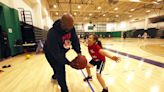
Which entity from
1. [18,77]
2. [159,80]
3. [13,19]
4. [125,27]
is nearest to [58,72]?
[18,77]

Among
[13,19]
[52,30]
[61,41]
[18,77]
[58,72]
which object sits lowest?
[18,77]

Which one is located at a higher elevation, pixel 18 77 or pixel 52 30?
pixel 52 30

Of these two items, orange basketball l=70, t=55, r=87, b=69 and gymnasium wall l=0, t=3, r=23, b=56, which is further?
gymnasium wall l=0, t=3, r=23, b=56

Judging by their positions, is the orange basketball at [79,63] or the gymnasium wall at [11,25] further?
the gymnasium wall at [11,25]

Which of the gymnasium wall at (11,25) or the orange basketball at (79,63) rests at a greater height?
the gymnasium wall at (11,25)

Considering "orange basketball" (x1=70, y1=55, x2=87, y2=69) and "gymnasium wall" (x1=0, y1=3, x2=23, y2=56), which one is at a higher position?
"gymnasium wall" (x1=0, y1=3, x2=23, y2=56)

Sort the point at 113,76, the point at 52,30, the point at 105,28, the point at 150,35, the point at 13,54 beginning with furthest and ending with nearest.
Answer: the point at 105,28 → the point at 150,35 → the point at 13,54 → the point at 113,76 → the point at 52,30

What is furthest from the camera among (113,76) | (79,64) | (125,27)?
(125,27)

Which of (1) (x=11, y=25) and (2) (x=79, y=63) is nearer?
(2) (x=79, y=63)

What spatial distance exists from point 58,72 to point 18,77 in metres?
2.19

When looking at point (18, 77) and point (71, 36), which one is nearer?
point (71, 36)

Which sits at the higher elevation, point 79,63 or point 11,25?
point 11,25

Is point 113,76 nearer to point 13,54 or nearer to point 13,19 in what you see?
point 13,54

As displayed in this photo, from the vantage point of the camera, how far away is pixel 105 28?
120 ft
